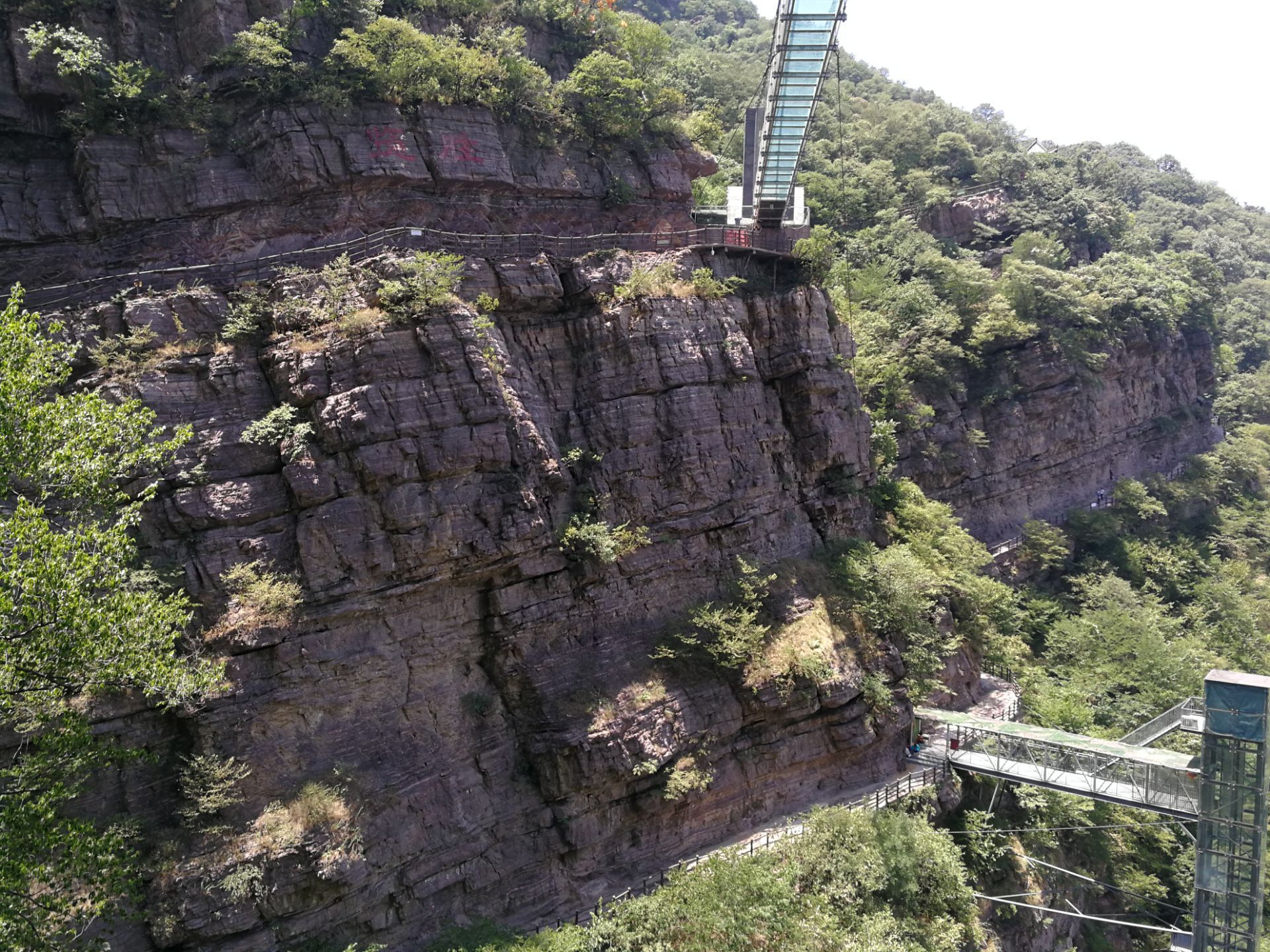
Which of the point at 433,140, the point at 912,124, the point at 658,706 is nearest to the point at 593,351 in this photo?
the point at 433,140

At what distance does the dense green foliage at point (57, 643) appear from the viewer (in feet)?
37.9

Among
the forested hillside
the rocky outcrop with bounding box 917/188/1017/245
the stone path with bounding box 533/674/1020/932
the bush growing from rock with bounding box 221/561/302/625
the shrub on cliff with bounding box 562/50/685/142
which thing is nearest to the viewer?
the forested hillside

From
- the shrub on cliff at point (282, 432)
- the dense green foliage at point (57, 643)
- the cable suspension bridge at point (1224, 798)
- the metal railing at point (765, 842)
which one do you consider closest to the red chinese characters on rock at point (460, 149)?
the shrub on cliff at point (282, 432)

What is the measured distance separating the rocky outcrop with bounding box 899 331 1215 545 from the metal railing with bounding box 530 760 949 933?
57.6ft

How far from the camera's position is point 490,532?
19406 mm

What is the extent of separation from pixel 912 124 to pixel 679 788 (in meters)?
55.1

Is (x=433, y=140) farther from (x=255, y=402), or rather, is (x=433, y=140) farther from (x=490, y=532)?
(x=490, y=532)

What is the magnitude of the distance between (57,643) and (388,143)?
1794cm

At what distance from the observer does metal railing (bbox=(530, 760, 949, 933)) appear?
1816 cm

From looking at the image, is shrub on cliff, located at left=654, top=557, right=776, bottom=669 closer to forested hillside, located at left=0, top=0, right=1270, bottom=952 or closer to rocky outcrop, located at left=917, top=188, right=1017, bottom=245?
forested hillside, located at left=0, top=0, right=1270, bottom=952

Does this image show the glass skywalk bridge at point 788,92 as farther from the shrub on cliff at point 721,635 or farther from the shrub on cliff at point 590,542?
the shrub on cliff at point 721,635

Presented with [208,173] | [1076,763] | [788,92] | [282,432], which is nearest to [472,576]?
[282,432]

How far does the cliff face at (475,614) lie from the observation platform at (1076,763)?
2.43 meters

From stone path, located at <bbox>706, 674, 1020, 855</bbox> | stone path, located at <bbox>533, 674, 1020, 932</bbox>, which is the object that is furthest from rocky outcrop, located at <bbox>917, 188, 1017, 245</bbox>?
stone path, located at <bbox>533, 674, 1020, 932</bbox>
